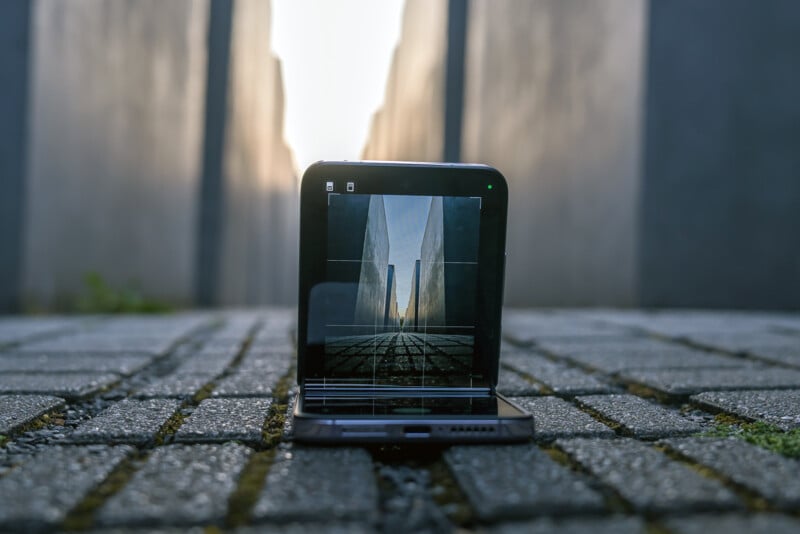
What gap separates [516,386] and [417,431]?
737 millimetres

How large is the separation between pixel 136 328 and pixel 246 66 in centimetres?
685

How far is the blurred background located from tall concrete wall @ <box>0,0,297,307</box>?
0.02m

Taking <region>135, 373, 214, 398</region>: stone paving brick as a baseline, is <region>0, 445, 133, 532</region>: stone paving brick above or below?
above

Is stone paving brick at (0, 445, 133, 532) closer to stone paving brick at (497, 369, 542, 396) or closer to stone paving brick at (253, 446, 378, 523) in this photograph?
stone paving brick at (253, 446, 378, 523)

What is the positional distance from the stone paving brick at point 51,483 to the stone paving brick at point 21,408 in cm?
23

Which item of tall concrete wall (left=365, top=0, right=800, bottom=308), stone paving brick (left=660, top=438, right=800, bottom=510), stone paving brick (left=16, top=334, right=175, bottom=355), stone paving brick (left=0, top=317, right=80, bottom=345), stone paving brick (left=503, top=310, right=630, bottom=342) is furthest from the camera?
tall concrete wall (left=365, top=0, right=800, bottom=308)

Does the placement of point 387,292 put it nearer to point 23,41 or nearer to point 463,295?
point 463,295

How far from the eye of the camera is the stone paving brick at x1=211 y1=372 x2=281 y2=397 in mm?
1675

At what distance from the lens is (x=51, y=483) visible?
0.97 meters

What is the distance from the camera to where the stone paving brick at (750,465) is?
3.01 ft

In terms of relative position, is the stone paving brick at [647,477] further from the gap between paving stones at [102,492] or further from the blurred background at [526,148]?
the blurred background at [526,148]

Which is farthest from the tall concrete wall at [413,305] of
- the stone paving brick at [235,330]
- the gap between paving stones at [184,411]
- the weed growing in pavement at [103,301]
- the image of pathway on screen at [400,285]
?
the weed growing in pavement at [103,301]

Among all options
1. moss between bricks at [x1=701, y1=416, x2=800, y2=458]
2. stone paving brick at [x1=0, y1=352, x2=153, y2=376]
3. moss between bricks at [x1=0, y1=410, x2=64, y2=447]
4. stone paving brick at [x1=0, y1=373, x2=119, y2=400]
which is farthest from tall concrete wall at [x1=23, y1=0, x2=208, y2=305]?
moss between bricks at [x1=701, y1=416, x2=800, y2=458]

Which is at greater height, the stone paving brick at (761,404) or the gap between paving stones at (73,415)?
the stone paving brick at (761,404)
